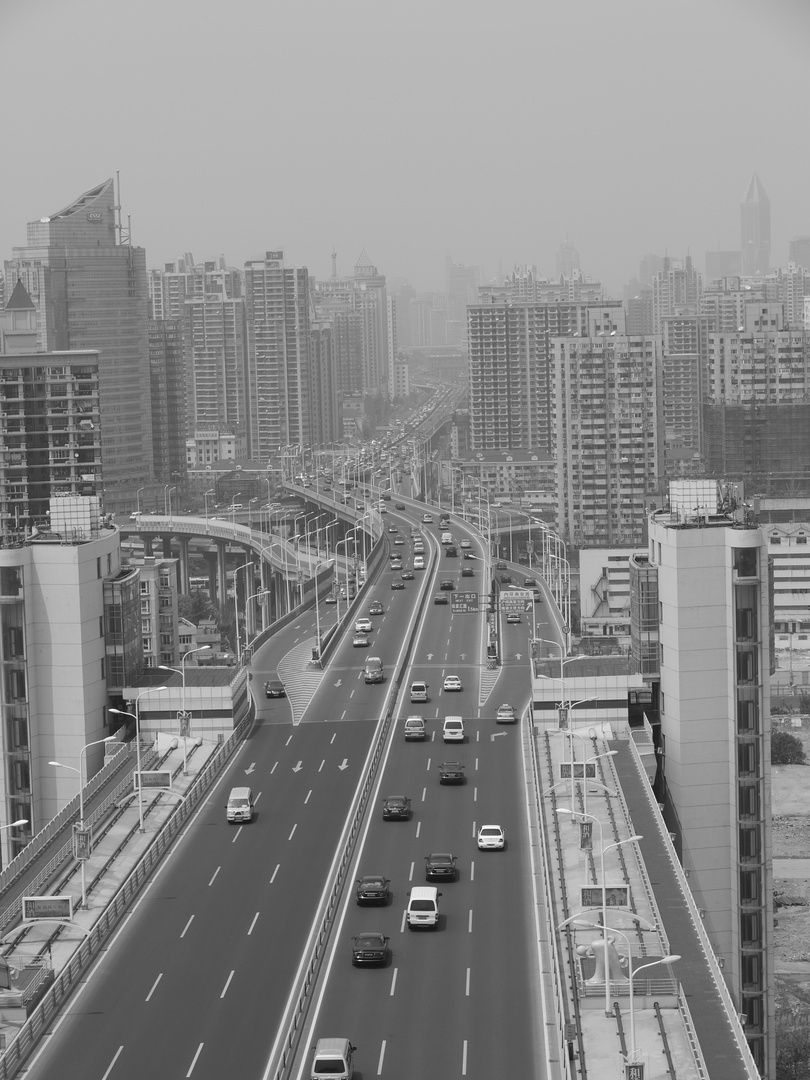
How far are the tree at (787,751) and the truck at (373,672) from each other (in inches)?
1817

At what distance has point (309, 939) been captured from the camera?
38375mm

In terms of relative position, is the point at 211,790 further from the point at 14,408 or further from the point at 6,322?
the point at 6,322

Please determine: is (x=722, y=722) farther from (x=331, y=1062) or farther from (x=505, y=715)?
(x=331, y=1062)

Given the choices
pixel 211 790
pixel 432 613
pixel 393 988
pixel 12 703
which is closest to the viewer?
pixel 393 988

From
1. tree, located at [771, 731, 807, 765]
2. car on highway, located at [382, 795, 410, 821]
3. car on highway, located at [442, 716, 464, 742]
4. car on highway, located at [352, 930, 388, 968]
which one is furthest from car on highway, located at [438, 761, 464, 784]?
tree, located at [771, 731, 807, 765]

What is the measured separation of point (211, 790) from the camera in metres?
51.5

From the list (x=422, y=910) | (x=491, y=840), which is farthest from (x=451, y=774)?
(x=422, y=910)

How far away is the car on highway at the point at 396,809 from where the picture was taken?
4775cm

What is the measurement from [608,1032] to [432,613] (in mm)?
56862

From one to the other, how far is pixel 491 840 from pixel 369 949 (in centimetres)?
880

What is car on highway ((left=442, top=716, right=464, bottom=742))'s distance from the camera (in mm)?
57438

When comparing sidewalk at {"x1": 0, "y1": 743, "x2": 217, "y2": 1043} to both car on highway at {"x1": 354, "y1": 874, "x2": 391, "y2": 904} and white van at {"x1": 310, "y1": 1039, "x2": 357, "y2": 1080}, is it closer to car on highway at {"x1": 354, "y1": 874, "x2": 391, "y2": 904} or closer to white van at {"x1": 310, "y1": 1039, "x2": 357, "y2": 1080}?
car on highway at {"x1": 354, "y1": 874, "x2": 391, "y2": 904}

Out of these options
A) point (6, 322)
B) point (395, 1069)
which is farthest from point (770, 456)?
point (395, 1069)

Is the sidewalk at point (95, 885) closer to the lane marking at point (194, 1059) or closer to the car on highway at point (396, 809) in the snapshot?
the lane marking at point (194, 1059)
